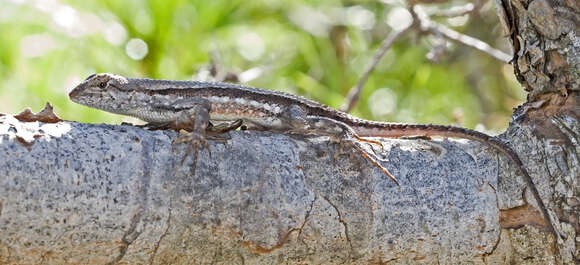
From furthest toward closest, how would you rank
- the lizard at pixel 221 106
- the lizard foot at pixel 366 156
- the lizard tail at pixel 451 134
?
1. the lizard at pixel 221 106
2. the lizard tail at pixel 451 134
3. the lizard foot at pixel 366 156

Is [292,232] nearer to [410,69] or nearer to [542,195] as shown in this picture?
[542,195]

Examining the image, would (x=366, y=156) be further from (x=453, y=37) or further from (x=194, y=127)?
(x=453, y=37)

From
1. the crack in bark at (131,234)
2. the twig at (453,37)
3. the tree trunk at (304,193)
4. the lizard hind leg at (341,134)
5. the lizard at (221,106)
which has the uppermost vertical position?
the twig at (453,37)

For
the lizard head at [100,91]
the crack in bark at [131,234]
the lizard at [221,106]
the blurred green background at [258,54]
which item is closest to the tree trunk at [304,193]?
the crack in bark at [131,234]

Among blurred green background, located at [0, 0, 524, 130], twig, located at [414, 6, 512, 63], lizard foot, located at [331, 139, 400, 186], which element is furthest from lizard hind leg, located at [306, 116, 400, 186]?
twig, located at [414, 6, 512, 63]

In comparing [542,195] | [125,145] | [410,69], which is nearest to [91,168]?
[125,145]

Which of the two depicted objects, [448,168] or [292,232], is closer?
[292,232]

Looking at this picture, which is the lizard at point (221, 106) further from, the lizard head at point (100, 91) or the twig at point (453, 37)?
the twig at point (453, 37)
